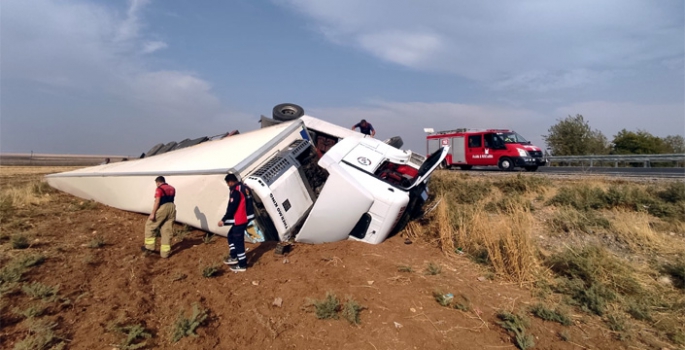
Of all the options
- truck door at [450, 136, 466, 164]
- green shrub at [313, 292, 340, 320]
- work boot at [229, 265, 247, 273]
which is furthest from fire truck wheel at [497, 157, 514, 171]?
green shrub at [313, 292, 340, 320]

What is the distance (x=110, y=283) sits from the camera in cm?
425

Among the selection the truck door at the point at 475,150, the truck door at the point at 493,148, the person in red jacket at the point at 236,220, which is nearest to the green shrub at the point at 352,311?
the person in red jacket at the point at 236,220

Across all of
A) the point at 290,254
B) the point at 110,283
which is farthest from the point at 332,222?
the point at 110,283

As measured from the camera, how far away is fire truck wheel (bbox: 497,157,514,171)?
642 inches

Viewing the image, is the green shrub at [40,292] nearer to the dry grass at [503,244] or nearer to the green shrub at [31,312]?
the green shrub at [31,312]

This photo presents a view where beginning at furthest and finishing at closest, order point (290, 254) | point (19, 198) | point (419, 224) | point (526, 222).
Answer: point (19, 198) < point (419, 224) < point (526, 222) < point (290, 254)

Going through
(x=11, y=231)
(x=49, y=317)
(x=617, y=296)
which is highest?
(x=11, y=231)

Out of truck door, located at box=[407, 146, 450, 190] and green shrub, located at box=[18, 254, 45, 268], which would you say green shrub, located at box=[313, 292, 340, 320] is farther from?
green shrub, located at box=[18, 254, 45, 268]

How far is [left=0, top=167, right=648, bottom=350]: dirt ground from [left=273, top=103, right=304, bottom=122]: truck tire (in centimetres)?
455

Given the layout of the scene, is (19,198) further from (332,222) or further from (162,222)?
(332,222)

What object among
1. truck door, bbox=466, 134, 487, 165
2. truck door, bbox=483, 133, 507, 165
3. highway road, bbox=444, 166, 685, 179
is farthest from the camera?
truck door, bbox=466, 134, 487, 165

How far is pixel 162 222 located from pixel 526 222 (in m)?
5.42

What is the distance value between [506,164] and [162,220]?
14.6 m

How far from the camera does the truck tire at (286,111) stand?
32.2 ft
